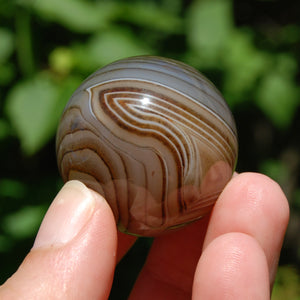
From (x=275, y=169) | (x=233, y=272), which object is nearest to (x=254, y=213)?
(x=233, y=272)

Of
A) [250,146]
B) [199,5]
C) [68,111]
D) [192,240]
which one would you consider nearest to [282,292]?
[250,146]

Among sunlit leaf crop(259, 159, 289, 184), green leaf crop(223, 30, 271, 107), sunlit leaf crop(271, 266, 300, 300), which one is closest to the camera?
green leaf crop(223, 30, 271, 107)

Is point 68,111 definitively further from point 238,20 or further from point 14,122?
point 238,20

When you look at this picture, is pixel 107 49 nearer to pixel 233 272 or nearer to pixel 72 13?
pixel 72 13

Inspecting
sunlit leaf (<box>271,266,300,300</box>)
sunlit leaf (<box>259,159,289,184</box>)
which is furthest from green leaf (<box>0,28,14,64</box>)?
sunlit leaf (<box>271,266,300,300</box>)

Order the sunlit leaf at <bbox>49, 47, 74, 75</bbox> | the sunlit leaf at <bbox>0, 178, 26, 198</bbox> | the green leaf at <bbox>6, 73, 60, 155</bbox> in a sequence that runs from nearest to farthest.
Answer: the green leaf at <bbox>6, 73, 60, 155</bbox>
the sunlit leaf at <bbox>49, 47, 74, 75</bbox>
the sunlit leaf at <bbox>0, 178, 26, 198</bbox>

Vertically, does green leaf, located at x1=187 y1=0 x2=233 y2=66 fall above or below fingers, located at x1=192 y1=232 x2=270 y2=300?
above

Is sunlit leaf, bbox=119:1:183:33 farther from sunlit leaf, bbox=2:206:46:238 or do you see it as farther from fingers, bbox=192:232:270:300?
fingers, bbox=192:232:270:300
